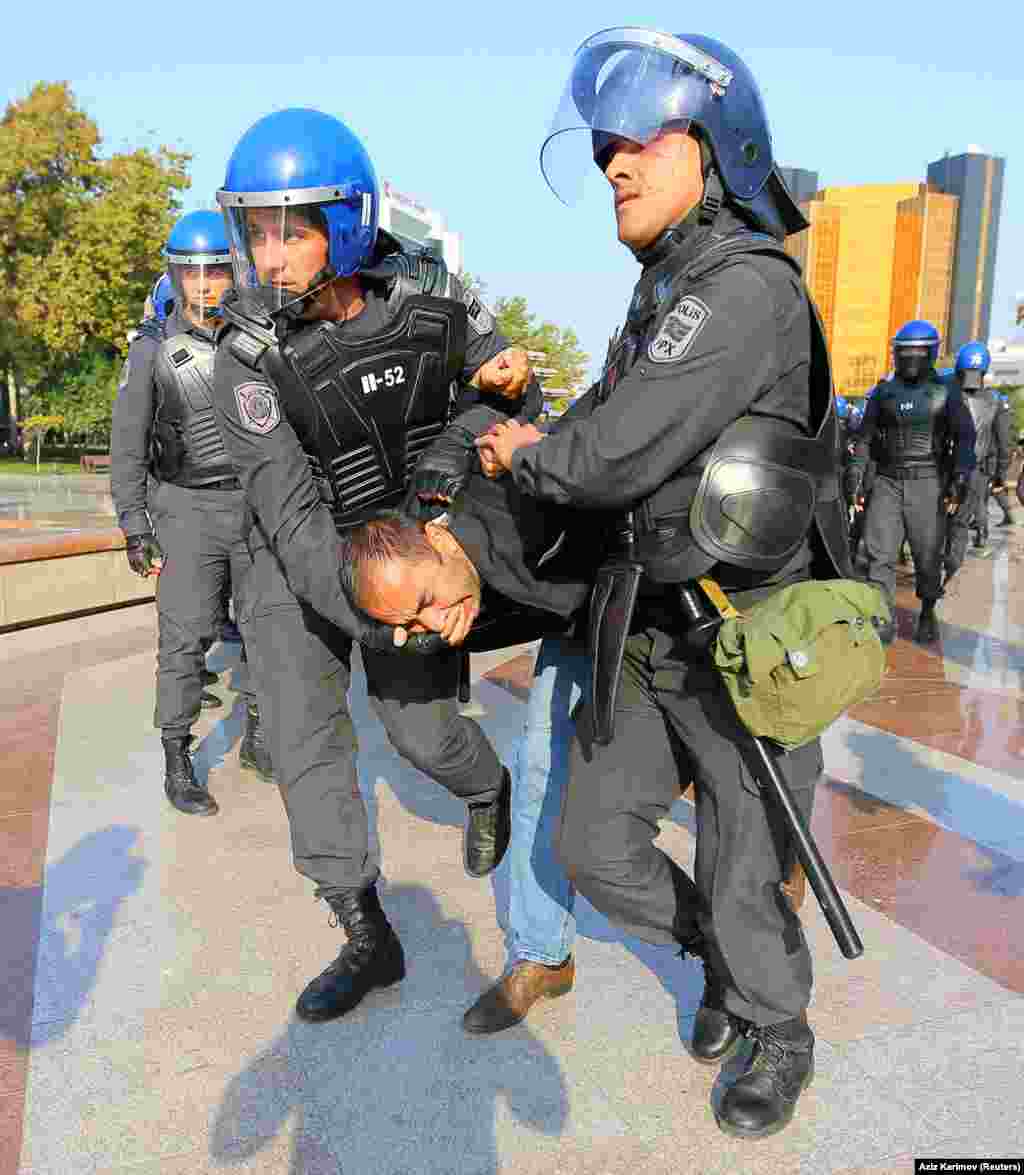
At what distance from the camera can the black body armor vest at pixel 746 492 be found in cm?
195

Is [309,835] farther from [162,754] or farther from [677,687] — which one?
[162,754]

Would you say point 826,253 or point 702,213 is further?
point 826,253

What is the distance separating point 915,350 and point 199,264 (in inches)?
200

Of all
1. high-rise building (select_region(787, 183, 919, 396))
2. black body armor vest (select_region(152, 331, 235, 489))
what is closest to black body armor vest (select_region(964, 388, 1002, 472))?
black body armor vest (select_region(152, 331, 235, 489))

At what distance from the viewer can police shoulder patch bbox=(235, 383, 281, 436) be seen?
254 cm

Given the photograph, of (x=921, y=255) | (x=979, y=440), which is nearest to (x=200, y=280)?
(x=979, y=440)

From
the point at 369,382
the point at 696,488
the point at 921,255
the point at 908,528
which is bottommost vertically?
the point at 908,528

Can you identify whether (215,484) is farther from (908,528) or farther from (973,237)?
(973,237)

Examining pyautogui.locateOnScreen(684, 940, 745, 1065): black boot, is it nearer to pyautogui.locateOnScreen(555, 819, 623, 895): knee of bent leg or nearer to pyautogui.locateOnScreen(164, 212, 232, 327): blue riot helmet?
pyautogui.locateOnScreen(555, 819, 623, 895): knee of bent leg

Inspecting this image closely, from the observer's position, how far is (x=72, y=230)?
96.8 ft

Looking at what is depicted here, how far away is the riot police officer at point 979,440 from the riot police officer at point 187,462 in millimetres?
5836

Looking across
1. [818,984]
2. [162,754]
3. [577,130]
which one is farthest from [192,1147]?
[162,754]

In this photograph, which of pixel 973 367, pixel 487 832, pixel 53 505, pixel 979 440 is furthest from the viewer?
pixel 53 505

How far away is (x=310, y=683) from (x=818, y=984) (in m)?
1.45
